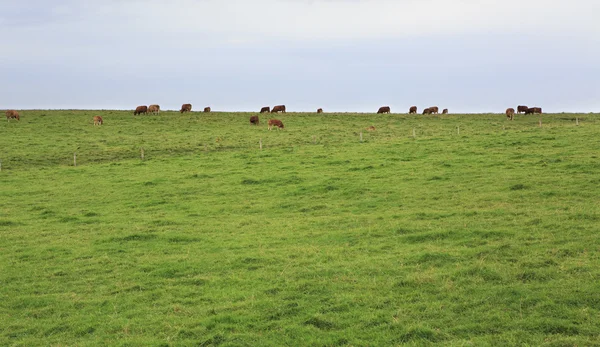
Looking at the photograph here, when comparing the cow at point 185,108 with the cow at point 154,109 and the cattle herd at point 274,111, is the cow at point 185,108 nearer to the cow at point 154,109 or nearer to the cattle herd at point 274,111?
the cattle herd at point 274,111

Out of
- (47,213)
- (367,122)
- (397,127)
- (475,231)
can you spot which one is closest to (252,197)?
(47,213)

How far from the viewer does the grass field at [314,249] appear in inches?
427

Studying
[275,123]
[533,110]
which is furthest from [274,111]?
[533,110]

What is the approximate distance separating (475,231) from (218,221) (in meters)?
9.66

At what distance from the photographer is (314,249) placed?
53.4 feet

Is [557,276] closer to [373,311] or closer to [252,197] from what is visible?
[373,311]

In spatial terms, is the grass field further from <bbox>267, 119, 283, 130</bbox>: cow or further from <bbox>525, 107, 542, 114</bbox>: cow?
<bbox>525, 107, 542, 114</bbox>: cow

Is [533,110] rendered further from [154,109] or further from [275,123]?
[154,109]

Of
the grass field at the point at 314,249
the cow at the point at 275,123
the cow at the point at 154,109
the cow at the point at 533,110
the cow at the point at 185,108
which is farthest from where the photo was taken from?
the cow at the point at 185,108

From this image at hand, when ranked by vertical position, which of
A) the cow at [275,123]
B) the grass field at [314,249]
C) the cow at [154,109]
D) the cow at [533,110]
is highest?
the cow at [533,110]

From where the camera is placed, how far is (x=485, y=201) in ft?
68.9

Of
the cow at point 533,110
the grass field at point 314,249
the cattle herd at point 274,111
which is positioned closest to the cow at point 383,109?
the cattle herd at point 274,111

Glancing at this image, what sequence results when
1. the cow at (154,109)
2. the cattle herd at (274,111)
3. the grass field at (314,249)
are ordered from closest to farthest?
the grass field at (314,249), the cattle herd at (274,111), the cow at (154,109)

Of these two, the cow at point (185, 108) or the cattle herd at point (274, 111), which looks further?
the cow at point (185, 108)
